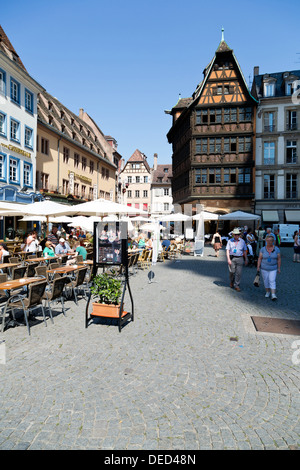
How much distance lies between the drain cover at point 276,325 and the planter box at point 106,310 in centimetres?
289

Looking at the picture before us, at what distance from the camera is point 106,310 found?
6.54 meters

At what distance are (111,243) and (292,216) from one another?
33.0 metres

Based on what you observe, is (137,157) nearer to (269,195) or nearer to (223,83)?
(223,83)

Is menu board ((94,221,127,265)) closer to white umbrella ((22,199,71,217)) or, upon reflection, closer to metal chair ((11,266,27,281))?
metal chair ((11,266,27,281))

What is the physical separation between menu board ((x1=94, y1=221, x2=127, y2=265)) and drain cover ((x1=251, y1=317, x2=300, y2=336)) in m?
3.19

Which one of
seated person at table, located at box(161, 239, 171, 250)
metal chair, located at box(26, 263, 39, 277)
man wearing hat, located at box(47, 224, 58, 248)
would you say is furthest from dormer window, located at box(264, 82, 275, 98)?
metal chair, located at box(26, 263, 39, 277)

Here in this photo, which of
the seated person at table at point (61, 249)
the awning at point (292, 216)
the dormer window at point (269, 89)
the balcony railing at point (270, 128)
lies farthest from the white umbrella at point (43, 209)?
the dormer window at point (269, 89)

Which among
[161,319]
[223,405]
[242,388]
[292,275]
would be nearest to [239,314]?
[161,319]

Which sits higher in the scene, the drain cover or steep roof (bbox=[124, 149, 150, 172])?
steep roof (bbox=[124, 149, 150, 172])

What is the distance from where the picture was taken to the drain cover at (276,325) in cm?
632

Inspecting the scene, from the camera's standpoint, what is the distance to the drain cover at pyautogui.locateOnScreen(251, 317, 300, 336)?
6.32m

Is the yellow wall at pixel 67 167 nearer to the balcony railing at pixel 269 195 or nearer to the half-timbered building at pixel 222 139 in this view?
the half-timbered building at pixel 222 139

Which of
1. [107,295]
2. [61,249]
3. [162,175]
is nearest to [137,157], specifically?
[162,175]
